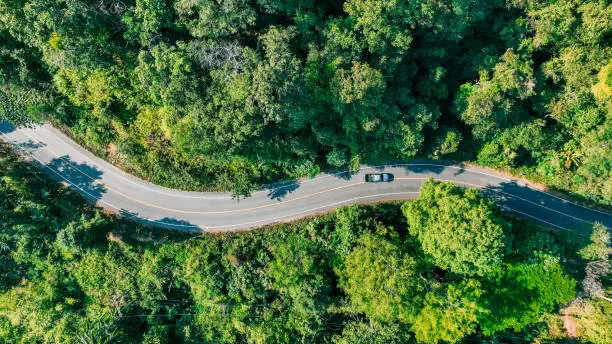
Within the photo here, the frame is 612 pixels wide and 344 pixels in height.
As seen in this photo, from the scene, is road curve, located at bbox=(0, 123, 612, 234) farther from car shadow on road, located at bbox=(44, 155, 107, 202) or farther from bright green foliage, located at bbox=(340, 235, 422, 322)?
bright green foliage, located at bbox=(340, 235, 422, 322)

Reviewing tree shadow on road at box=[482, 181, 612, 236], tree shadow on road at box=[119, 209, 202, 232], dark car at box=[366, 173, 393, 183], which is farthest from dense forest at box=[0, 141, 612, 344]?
tree shadow on road at box=[482, 181, 612, 236]

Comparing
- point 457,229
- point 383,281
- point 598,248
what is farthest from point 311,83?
point 598,248

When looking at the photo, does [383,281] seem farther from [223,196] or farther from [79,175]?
[79,175]

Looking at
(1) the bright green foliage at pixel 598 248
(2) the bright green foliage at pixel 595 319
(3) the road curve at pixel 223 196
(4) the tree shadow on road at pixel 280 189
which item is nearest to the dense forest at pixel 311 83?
(4) the tree shadow on road at pixel 280 189

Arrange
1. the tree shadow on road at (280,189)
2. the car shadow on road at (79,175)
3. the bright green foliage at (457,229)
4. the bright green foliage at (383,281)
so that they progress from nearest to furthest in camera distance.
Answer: the bright green foliage at (457,229) < the bright green foliage at (383,281) < the car shadow on road at (79,175) < the tree shadow on road at (280,189)

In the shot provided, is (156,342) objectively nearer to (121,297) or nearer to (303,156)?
(121,297)

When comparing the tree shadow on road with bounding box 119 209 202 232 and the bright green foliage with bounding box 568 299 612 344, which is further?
the tree shadow on road with bounding box 119 209 202 232

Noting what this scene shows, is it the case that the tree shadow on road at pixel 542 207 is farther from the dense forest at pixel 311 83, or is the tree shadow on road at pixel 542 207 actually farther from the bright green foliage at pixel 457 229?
the bright green foliage at pixel 457 229

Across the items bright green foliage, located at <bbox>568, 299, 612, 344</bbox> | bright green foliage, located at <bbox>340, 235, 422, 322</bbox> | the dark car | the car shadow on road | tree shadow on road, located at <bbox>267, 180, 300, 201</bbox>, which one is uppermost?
the car shadow on road
